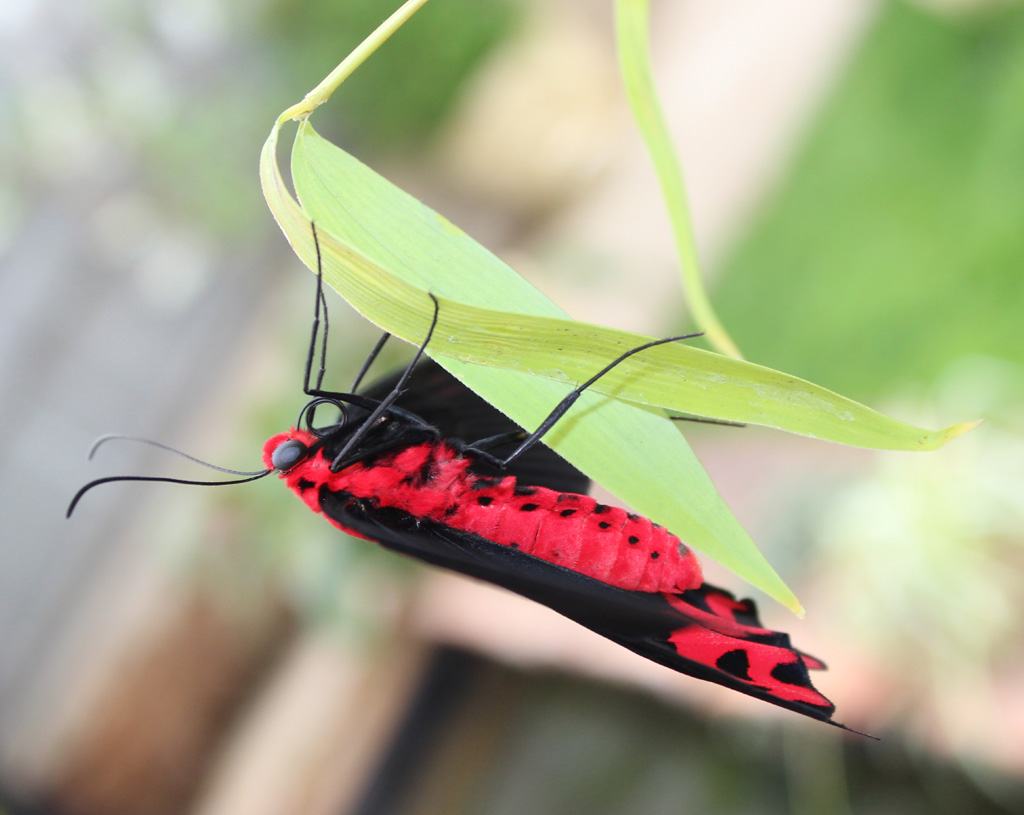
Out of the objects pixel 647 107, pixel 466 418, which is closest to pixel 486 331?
pixel 647 107

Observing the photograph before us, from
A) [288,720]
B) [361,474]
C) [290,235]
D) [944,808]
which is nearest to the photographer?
[290,235]

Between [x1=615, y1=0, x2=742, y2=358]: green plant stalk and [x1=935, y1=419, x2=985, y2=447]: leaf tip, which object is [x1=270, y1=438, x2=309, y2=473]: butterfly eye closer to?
[x1=615, y1=0, x2=742, y2=358]: green plant stalk

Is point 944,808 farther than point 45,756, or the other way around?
point 45,756

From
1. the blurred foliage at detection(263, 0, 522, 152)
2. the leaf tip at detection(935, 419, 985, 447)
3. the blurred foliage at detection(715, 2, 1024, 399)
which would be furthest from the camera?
the blurred foliage at detection(263, 0, 522, 152)

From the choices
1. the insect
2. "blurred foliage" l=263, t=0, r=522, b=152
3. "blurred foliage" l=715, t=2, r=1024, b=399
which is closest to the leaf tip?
the insect

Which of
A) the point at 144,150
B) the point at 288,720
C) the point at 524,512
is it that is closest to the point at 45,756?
the point at 288,720

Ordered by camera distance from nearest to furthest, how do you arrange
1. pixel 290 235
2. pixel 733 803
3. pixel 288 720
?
pixel 290 235
pixel 733 803
pixel 288 720

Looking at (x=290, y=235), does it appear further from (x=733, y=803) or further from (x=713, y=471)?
(x=713, y=471)
